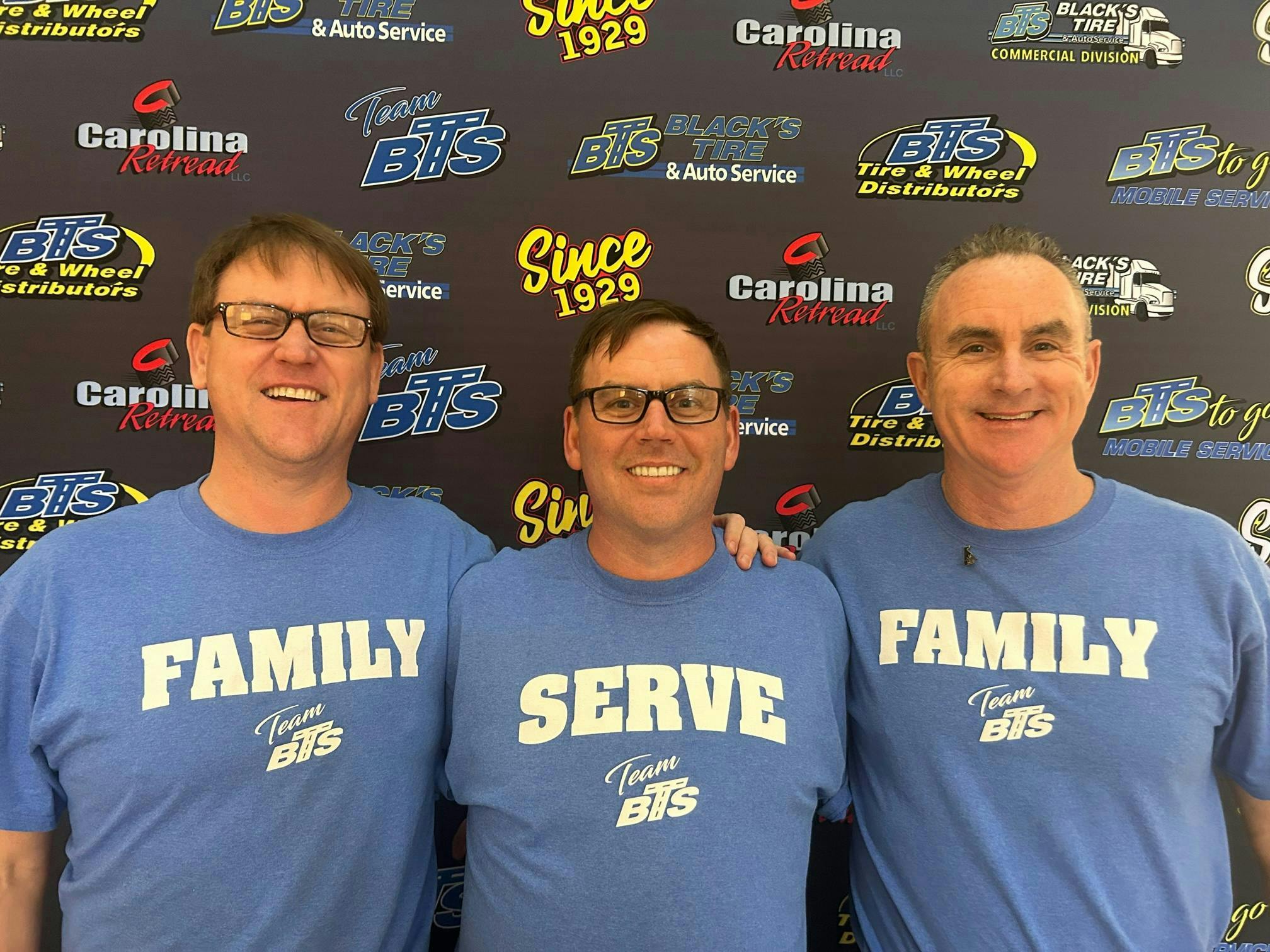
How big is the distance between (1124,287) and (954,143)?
27.1 inches

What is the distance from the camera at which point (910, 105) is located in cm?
207

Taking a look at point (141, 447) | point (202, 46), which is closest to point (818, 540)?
point (141, 447)

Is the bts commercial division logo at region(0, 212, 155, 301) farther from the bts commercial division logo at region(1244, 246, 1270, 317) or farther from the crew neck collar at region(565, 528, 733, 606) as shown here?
the bts commercial division logo at region(1244, 246, 1270, 317)

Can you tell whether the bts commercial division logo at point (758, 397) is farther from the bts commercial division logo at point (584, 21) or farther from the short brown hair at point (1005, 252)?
the bts commercial division logo at point (584, 21)

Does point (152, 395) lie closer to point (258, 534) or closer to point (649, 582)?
point (258, 534)

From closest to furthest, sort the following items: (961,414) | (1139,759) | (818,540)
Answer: (1139,759) → (961,414) → (818,540)

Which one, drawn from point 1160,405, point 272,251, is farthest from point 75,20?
point 1160,405

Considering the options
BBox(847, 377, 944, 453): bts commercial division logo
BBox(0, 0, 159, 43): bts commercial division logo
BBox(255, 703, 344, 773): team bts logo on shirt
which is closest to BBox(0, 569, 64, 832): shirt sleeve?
BBox(255, 703, 344, 773): team bts logo on shirt

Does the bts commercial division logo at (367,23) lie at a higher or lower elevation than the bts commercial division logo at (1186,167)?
higher

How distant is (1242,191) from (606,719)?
8.15ft

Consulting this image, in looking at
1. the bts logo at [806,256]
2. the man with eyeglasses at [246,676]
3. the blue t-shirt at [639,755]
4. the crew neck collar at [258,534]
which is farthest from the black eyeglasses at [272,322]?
the bts logo at [806,256]

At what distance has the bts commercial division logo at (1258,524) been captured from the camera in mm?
2146

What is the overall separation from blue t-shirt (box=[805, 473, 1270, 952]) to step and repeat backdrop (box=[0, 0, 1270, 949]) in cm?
64

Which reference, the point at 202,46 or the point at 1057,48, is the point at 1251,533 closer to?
the point at 1057,48
